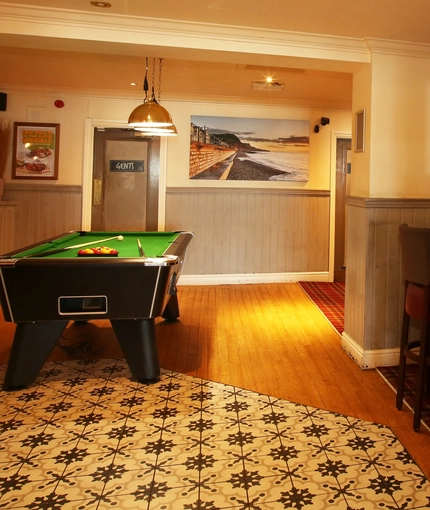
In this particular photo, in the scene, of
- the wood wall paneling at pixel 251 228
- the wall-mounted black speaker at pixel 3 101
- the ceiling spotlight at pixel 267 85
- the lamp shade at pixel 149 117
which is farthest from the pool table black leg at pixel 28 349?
the wall-mounted black speaker at pixel 3 101

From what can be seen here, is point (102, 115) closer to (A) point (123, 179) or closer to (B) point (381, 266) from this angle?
(A) point (123, 179)

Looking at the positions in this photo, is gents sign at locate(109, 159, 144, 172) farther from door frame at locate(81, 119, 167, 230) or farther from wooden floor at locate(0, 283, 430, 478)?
wooden floor at locate(0, 283, 430, 478)

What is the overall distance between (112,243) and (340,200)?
365cm

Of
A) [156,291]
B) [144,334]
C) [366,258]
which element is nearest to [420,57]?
[366,258]

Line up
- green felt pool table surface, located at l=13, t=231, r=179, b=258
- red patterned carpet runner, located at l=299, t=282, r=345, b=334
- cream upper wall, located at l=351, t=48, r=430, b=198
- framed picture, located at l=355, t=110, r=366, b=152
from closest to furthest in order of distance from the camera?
green felt pool table surface, located at l=13, t=231, r=179, b=258, cream upper wall, located at l=351, t=48, r=430, b=198, framed picture, located at l=355, t=110, r=366, b=152, red patterned carpet runner, located at l=299, t=282, r=345, b=334

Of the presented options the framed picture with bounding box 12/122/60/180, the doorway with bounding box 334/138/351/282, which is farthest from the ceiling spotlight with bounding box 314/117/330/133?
the framed picture with bounding box 12/122/60/180

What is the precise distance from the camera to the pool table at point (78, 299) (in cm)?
254

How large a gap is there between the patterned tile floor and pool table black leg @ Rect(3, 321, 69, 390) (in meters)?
0.09

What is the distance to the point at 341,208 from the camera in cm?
619

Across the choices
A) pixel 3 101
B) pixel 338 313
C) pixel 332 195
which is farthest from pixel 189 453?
pixel 3 101

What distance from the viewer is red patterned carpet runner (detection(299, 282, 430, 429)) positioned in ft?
8.68

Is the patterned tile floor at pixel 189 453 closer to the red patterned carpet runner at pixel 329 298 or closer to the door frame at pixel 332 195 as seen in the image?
the red patterned carpet runner at pixel 329 298

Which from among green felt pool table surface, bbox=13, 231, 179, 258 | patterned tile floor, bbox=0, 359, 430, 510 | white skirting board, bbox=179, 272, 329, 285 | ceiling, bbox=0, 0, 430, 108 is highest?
ceiling, bbox=0, 0, 430, 108

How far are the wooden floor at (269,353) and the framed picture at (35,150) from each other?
2.12 meters
